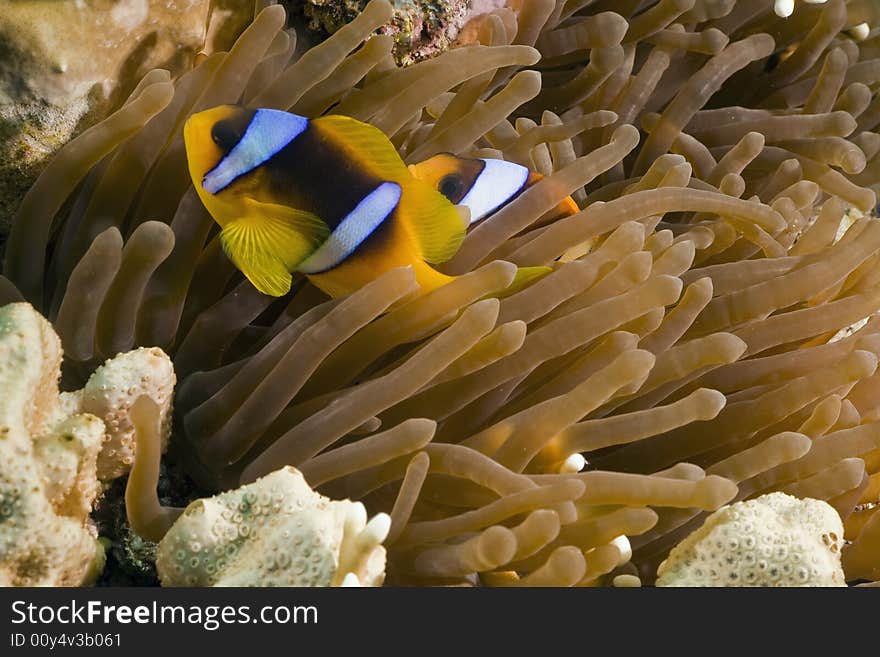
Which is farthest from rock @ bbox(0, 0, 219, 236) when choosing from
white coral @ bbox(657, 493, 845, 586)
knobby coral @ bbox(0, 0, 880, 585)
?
white coral @ bbox(657, 493, 845, 586)

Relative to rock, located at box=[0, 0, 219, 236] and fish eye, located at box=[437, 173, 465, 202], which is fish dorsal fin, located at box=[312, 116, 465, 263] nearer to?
fish eye, located at box=[437, 173, 465, 202]

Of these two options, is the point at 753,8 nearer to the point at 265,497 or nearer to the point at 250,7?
the point at 250,7

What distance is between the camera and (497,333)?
958 millimetres

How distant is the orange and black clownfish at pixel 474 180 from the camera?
3.76 ft

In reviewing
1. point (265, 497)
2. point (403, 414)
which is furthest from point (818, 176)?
point (265, 497)

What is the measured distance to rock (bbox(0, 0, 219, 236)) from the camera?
1017mm

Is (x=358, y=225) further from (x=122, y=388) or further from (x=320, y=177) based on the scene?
(x=122, y=388)

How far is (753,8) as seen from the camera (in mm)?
1575

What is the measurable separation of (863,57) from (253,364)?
1.35 m

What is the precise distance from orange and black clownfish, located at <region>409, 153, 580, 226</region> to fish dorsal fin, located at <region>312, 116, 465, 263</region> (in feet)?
0.32

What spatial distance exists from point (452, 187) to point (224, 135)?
290 mm

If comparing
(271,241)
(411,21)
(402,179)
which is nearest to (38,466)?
(271,241)

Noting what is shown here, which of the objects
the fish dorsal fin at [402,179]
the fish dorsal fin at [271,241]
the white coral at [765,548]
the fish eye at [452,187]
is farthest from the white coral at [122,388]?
the white coral at [765,548]

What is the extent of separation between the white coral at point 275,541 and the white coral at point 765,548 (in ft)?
1.05
